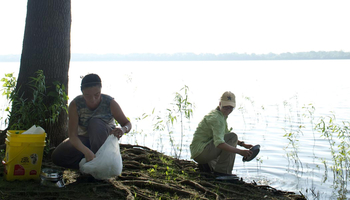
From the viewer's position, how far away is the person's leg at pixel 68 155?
4.40m

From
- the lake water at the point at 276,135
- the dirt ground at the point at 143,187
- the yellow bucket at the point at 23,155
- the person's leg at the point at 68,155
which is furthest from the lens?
the lake water at the point at 276,135

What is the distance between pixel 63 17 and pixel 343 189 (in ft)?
15.6

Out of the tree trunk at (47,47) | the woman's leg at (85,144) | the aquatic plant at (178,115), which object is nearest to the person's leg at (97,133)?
the woman's leg at (85,144)

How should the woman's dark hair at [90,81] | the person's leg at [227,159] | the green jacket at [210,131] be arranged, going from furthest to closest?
the person's leg at [227,159], the green jacket at [210,131], the woman's dark hair at [90,81]

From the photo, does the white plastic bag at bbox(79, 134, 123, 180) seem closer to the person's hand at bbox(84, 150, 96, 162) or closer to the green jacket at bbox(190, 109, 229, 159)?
the person's hand at bbox(84, 150, 96, 162)

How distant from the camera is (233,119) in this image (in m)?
11.9

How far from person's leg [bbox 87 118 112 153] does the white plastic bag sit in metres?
0.14

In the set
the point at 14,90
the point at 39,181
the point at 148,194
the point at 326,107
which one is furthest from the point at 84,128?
the point at 326,107

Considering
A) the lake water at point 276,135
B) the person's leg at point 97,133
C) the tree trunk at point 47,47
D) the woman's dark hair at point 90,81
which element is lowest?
the lake water at point 276,135

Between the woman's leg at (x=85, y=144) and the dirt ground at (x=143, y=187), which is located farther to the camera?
the woman's leg at (x=85, y=144)

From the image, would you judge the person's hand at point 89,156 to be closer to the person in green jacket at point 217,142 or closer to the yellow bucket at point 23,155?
the yellow bucket at point 23,155

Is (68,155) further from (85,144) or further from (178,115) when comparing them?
(178,115)

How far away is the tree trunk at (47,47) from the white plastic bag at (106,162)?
4.98 ft

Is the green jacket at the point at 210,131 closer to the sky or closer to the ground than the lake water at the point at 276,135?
closer to the sky
